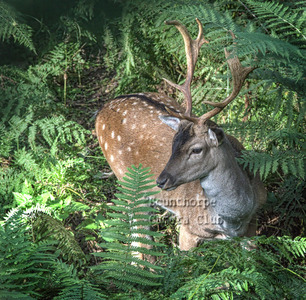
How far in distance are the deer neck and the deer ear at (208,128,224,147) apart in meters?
0.06

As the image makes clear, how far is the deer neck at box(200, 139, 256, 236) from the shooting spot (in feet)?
12.5

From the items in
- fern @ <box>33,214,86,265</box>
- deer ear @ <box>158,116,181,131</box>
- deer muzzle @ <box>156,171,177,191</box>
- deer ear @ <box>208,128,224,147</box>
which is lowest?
fern @ <box>33,214,86,265</box>

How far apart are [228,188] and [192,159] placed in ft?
1.31

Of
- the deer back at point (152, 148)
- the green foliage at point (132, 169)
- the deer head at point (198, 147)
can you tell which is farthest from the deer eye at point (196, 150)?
the deer back at point (152, 148)

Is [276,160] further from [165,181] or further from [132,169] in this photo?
[132,169]

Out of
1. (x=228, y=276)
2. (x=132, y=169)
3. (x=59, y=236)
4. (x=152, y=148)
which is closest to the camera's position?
(x=228, y=276)

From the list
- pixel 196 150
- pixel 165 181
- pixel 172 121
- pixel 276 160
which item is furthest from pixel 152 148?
pixel 276 160

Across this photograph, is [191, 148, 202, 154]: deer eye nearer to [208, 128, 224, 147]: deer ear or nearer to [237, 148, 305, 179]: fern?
[208, 128, 224, 147]: deer ear

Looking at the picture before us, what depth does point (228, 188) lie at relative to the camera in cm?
383

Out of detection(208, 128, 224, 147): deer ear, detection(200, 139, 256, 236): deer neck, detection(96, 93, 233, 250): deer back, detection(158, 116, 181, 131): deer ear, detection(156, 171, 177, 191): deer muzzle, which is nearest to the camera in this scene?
detection(156, 171, 177, 191): deer muzzle

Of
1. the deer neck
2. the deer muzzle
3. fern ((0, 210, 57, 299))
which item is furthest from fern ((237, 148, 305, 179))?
fern ((0, 210, 57, 299))

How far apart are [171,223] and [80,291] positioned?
3328 mm

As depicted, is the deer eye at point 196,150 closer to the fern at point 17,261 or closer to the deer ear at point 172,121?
the deer ear at point 172,121

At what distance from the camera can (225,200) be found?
3859 mm
